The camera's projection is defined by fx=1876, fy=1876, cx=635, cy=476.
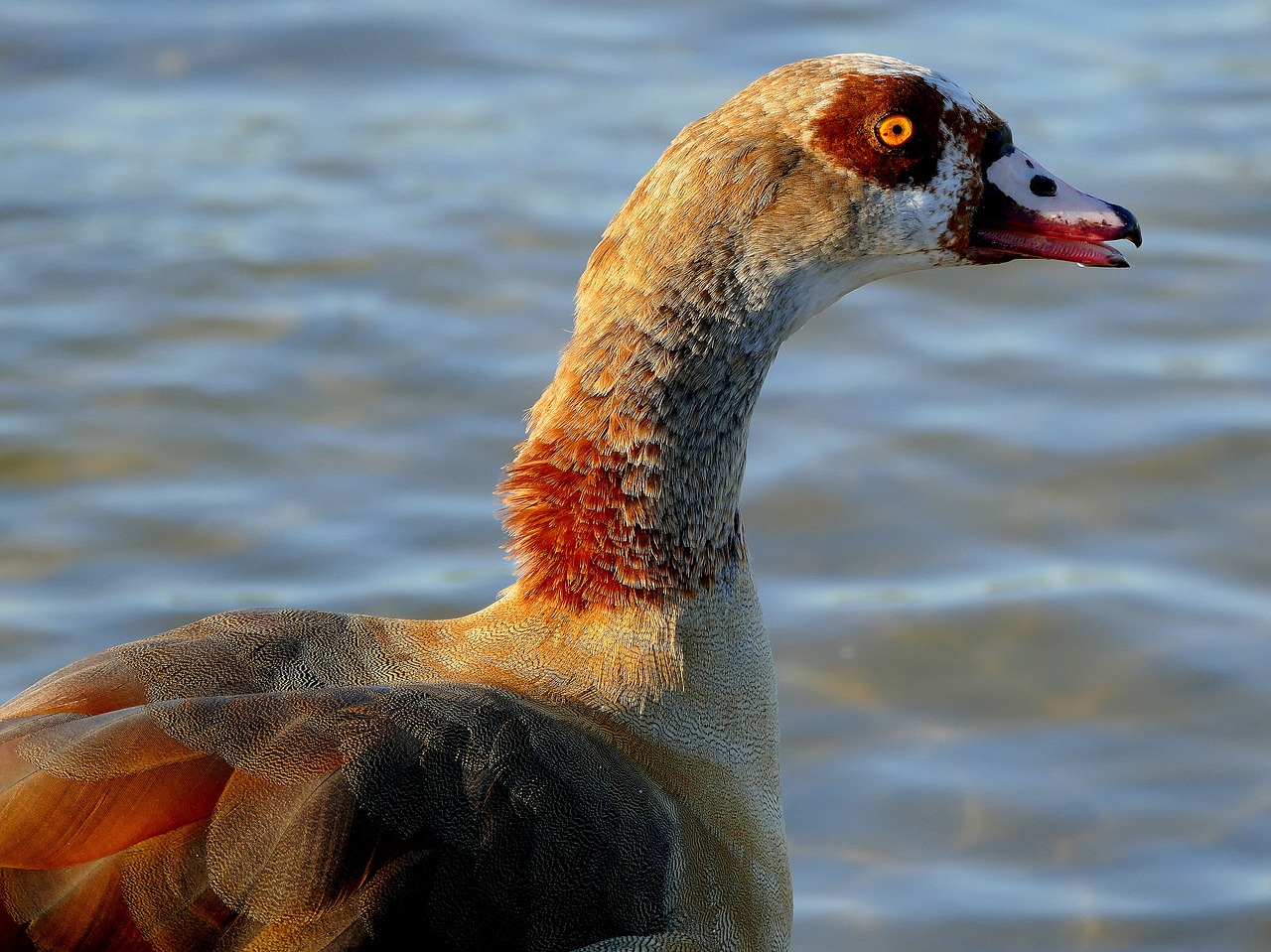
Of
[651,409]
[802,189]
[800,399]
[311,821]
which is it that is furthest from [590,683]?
Answer: [800,399]

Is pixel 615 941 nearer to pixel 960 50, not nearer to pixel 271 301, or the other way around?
pixel 271 301

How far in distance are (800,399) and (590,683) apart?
10.8 feet

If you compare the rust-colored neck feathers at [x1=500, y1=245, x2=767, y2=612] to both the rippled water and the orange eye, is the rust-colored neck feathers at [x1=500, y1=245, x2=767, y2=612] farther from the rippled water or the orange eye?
the rippled water

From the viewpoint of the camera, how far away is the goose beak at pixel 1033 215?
4.33m

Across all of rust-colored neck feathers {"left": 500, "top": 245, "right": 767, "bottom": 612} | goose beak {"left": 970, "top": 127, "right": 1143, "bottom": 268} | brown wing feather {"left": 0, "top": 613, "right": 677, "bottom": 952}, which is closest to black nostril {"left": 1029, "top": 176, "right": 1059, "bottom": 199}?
goose beak {"left": 970, "top": 127, "right": 1143, "bottom": 268}

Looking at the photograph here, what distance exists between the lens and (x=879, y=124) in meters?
4.15

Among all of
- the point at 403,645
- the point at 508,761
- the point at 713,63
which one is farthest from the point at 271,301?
the point at 508,761

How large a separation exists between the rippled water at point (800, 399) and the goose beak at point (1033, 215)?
1846mm

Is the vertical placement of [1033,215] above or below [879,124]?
below

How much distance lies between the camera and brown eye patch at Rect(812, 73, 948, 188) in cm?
413

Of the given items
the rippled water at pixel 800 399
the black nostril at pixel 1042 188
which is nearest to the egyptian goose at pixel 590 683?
the black nostril at pixel 1042 188

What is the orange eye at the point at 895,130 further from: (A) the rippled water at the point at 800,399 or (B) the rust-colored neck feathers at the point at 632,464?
(A) the rippled water at the point at 800,399

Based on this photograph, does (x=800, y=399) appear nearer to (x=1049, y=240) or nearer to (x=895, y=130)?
(x=1049, y=240)

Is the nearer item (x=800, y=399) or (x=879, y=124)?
(x=879, y=124)
